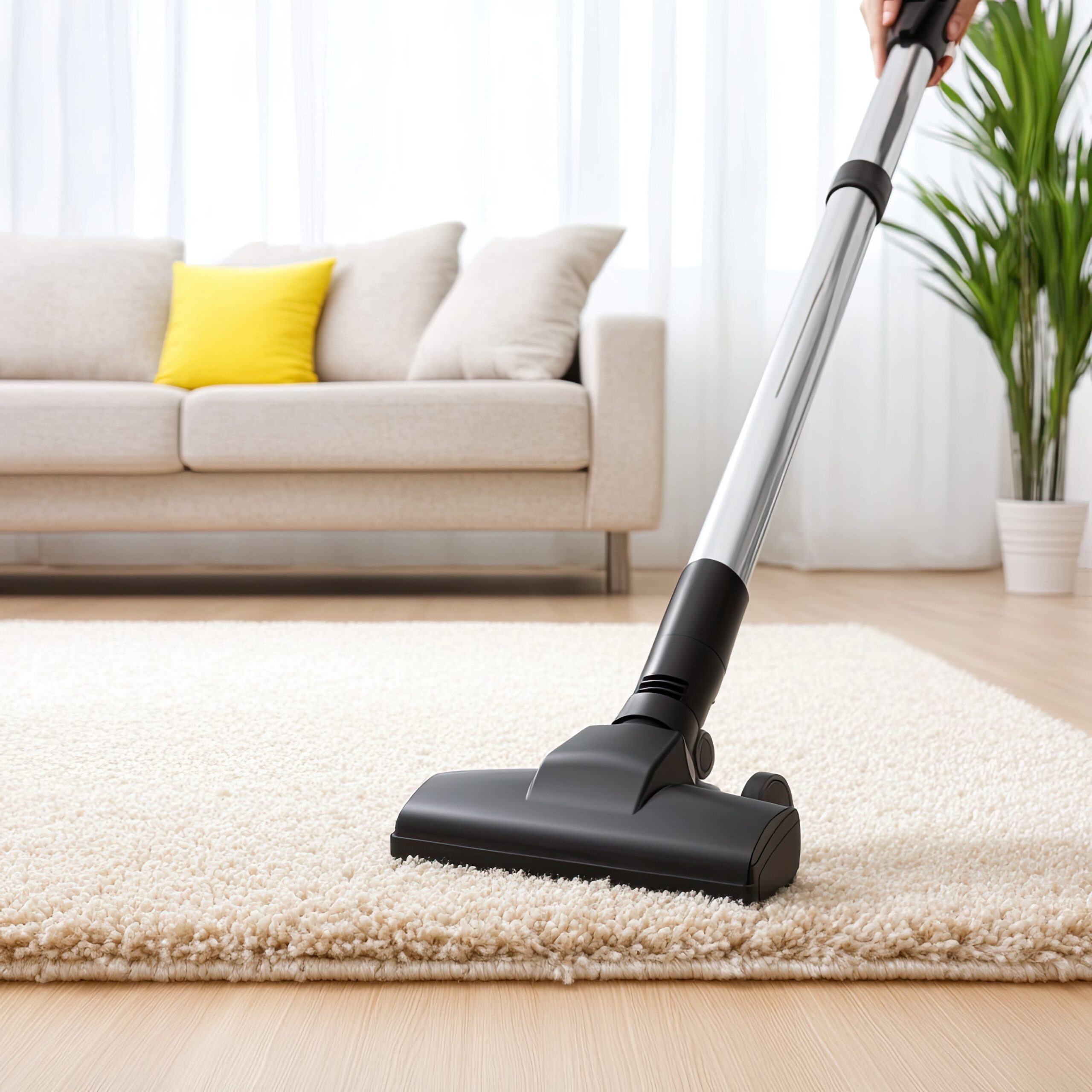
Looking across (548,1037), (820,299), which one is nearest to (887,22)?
(820,299)

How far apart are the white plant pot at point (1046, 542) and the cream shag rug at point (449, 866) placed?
128 centimetres

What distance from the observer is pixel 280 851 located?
72cm

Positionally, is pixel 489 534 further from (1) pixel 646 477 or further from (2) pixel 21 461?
(2) pixel 21 461

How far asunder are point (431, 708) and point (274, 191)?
2.72 meters

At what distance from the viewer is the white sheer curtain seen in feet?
11.2

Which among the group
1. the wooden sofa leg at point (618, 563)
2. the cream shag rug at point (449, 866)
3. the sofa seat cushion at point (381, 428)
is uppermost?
the sofa seat cushion at point (381, 428)

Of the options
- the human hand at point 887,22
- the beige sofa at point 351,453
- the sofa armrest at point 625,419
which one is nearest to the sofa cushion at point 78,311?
the beige sofa at point 351,453

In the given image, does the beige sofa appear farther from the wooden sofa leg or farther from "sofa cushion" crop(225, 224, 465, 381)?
"sofa cushion" crop(225, 224, 465, 381)

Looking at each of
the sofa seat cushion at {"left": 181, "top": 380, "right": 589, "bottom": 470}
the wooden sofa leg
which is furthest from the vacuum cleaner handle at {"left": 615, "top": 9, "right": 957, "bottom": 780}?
the wooden sofa leg

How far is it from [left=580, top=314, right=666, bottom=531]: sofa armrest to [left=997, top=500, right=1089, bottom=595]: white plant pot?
2.97 feet

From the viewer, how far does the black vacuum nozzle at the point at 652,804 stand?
0.62 m

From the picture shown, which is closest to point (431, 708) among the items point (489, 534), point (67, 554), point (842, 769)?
point (842, 769)

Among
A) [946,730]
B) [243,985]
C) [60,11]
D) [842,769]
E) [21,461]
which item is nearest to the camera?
[243,985]

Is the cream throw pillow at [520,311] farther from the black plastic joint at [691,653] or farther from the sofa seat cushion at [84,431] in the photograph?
the black plastic joint at [691,653]
